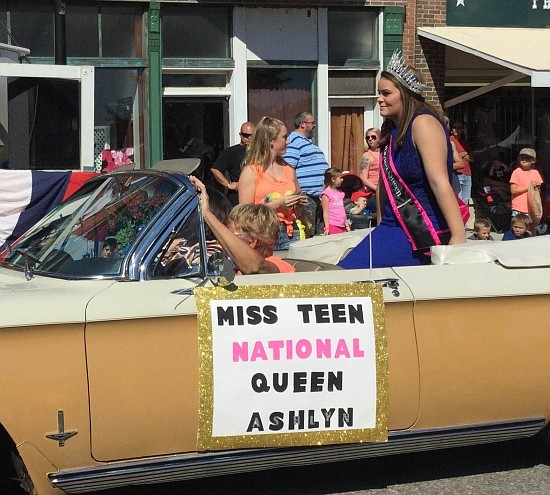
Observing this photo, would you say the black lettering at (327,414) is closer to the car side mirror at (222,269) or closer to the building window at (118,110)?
the car side mirror at (222,269)

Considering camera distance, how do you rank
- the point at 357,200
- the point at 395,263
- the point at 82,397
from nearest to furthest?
the point at 82,397 → the point at 395,263 → the point at 357,200

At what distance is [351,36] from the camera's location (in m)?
13.8

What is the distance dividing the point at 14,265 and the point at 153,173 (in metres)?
0.77

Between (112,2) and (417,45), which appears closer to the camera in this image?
(112,2)

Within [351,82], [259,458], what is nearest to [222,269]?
[259,458]

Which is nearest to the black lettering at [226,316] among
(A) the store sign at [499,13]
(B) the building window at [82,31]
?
(B) the building window at [82,31]

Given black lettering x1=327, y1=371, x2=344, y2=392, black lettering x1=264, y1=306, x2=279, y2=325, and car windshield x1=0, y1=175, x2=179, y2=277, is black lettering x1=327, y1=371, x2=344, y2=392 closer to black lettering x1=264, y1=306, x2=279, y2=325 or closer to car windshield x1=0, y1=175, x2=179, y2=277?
black lettering x1=264, y1=306, x2=279, y2=325

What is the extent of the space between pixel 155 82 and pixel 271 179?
20.5 ft

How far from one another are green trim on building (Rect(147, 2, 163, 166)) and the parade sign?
883 centimetres

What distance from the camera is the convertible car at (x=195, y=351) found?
378 cm

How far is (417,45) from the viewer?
14.1m

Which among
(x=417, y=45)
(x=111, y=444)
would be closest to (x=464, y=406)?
(x=111, y=444)

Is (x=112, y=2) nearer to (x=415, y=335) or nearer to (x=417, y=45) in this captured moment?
(x=417, y=45)

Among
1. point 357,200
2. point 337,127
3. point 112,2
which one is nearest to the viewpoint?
point 357,200
